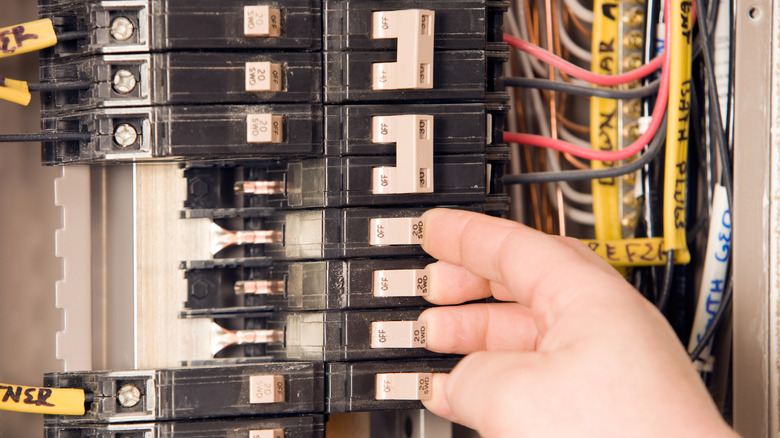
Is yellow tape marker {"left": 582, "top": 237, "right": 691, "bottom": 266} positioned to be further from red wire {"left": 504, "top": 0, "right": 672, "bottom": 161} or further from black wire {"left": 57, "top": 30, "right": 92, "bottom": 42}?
black wire {"left": 57, "top": 30, "right": 92, "bottom": 42}

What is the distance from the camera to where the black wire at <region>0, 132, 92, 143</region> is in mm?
970

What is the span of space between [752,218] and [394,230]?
0.56 m

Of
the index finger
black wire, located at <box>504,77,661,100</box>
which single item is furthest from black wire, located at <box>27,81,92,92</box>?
black wire, located at <box>504,77,661,100</box>

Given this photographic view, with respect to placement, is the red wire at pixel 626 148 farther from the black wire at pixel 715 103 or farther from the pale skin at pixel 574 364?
the pale skin at pixel 574 364

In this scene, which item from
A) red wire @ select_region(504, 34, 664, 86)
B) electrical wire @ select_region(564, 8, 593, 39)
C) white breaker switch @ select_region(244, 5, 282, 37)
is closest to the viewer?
white breaker switch @ select_region(244, 5, 282, 37)

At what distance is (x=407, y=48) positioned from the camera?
3.12 ft

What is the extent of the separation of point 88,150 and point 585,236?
88 centimetres

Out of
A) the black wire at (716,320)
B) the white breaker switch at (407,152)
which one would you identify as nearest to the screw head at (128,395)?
the white breaker switch at (407,152)

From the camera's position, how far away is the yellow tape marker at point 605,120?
Answer: 3.84ft

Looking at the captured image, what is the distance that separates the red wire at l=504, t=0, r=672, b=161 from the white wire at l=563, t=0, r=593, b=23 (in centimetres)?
13

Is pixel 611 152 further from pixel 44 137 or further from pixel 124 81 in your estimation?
pixel 44 137

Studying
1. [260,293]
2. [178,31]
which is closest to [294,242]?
[260,293]

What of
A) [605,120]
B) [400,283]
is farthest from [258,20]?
[605,120]

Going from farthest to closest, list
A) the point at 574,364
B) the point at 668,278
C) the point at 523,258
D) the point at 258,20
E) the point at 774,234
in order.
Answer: the point at 668,278 → the point at 774,234 → the point at 258,20 → the point at 523,258 → the point at 574,364
